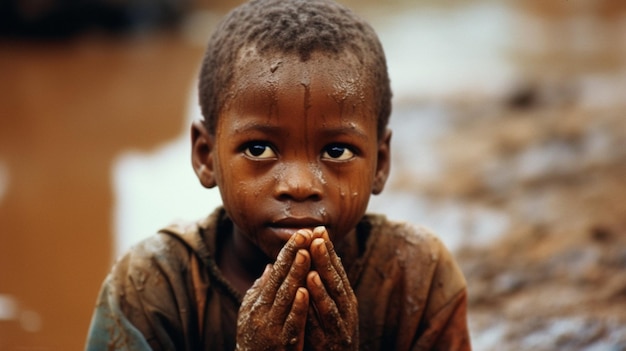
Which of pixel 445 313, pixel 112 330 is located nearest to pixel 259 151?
A: pixel 112 330

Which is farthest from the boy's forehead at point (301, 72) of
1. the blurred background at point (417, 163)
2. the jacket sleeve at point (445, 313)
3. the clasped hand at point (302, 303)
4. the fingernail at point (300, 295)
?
the blurred background at point (417, 163)

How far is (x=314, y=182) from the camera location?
1.90 m

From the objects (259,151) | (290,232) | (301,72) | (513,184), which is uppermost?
(513,184)

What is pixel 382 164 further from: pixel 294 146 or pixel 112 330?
pixel 112 330

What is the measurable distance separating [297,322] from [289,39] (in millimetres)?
596

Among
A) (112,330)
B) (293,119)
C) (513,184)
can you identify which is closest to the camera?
(293,119)

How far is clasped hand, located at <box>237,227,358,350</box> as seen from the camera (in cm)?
181

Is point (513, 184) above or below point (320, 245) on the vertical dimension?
above

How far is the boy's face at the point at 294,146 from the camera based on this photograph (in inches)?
74.7

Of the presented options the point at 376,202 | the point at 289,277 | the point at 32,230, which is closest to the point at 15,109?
the point at 32,230

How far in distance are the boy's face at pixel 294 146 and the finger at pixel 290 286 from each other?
119 millimetres

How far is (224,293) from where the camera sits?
2.18m

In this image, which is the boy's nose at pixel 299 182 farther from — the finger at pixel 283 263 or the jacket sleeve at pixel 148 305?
the jacket sleeve at pixel 148 305

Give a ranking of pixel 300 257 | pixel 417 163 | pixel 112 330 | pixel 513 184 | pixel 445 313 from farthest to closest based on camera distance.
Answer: pixel 417 163, pixel 513 184, pixel 445 313, pixel 112 330, pixel 300 257
